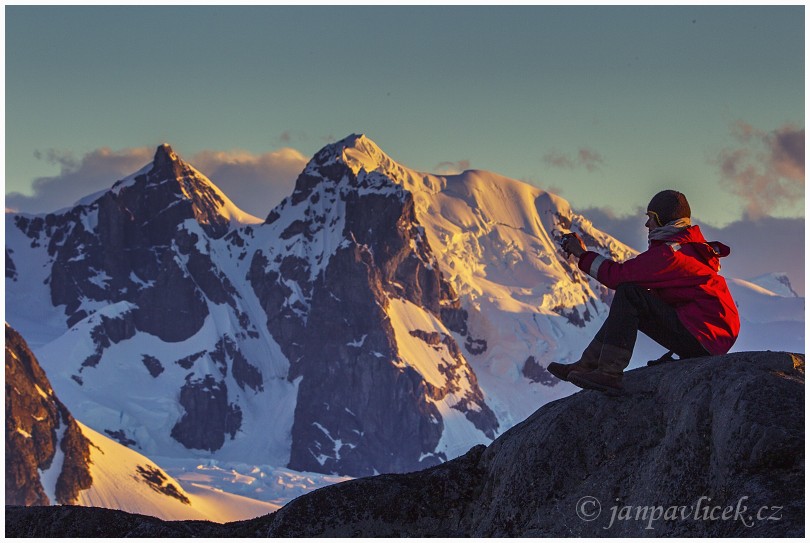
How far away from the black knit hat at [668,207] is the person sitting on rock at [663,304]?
12cm

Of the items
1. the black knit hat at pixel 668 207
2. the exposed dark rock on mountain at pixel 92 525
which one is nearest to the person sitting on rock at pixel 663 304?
the black knit hat at pixel 668 207

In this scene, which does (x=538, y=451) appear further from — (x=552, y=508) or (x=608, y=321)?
(x=608, y=321)

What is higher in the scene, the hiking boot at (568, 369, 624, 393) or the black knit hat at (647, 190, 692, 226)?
the black knit hat at (647, 190, 692, 226)

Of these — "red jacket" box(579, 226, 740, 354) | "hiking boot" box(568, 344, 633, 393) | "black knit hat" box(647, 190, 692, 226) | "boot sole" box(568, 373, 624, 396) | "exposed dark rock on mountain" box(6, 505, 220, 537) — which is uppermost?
"black knit hat" box(647, 190, 692, 226)

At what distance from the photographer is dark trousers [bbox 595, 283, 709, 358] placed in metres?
16.2

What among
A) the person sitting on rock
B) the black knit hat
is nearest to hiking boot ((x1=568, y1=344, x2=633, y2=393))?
the person sitting on rock

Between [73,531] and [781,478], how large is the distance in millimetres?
8641

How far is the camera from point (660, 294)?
16.5 metres

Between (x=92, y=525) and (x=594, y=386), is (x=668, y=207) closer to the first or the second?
(x=594, y=386)

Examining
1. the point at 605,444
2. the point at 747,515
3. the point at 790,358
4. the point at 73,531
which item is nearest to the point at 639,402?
the point at 605,444

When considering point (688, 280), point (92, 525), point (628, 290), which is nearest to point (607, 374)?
point (628, 290)

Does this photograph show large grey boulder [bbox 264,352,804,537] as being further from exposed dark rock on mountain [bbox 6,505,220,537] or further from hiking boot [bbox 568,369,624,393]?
exposed dark rock on mountain [bbox 6,505,220,537]

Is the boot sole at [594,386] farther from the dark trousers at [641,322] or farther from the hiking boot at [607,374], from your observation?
the dark trousers at [641,322]

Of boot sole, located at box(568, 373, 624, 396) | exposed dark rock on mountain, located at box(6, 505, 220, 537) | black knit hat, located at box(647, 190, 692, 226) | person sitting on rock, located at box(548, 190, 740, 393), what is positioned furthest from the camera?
exposed dark rock on mountain, located at box(6, 505, 220, 537)
